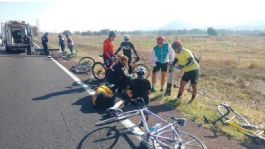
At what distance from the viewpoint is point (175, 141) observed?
17.8 feet

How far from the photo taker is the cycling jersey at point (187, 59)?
9.33 metres

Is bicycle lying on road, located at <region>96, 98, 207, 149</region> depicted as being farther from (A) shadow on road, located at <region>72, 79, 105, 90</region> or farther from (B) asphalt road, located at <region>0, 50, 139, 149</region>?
(A) shadow on road, located at <region>72, 79, 105, 90</region>

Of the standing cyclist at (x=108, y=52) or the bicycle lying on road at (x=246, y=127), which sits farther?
the standing cyclist at (x=108, y=52)

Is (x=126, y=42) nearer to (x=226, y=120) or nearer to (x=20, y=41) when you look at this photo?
(x=226, y=120)

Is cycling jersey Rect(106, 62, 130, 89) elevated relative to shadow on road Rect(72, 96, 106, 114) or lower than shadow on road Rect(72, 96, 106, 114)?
elevated

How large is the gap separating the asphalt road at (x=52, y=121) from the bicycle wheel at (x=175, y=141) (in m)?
0.62

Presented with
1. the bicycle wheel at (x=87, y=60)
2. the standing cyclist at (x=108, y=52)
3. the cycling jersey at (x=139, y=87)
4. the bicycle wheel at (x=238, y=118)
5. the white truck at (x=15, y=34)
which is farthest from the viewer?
the white truck at (x=15, y=34)

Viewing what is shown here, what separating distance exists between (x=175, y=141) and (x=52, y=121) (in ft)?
10.5

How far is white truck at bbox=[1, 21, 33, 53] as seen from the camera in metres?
28.5

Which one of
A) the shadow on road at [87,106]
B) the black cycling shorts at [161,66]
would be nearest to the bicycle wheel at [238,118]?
the shadow on road at [87,106]

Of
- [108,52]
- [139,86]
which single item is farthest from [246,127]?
[108,52]

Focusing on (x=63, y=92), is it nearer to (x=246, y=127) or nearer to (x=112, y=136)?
(x=112, y=136)

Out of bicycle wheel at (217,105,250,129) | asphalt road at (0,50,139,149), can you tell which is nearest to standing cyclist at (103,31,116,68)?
asphalt road at (0,50,139,149)

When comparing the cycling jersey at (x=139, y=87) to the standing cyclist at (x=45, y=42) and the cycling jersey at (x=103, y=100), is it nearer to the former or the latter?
the cycling jersey at (x=103, y=100)
